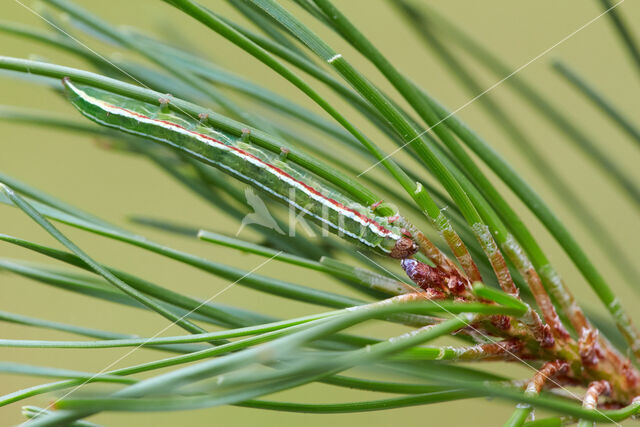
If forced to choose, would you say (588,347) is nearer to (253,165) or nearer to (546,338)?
(546,338)

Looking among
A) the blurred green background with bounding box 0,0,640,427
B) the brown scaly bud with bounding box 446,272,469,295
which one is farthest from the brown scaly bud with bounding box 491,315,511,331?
the blurred green background with bounding box 0,0,640,427

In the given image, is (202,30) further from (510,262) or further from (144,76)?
(510,262)

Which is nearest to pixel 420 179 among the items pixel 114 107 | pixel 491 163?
pixel 491 163

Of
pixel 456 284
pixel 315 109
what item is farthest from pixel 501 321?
pixel 315 109

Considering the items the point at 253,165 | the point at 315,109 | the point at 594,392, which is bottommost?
the point at 594,392

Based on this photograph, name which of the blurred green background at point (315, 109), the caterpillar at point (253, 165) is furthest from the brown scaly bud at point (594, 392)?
the blurred green background at point (315, 109)
